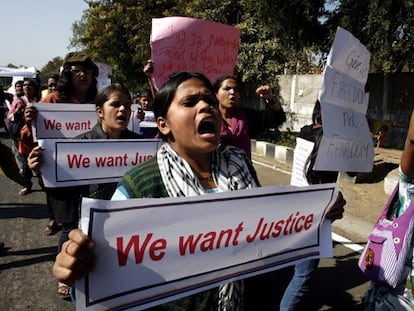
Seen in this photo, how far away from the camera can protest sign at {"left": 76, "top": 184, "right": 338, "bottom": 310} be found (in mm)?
1205

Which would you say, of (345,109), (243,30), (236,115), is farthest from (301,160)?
(243,30)

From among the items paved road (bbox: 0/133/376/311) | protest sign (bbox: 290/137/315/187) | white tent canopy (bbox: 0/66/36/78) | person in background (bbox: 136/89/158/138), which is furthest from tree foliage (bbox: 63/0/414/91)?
protest sign (bbox: 290/137/315/187)

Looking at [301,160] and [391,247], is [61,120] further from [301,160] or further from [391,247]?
[391,247]

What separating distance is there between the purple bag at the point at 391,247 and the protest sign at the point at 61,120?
283 centimetres

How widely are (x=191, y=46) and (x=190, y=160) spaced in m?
1.99

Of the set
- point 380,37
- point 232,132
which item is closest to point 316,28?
point 380,37

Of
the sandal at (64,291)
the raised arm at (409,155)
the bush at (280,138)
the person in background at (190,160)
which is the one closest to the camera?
the person in background at (190,160)

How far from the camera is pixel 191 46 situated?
3.35 m

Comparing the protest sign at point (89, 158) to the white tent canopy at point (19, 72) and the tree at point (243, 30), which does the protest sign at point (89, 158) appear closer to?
the tree at point (243, 30)

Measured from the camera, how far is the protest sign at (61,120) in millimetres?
3562

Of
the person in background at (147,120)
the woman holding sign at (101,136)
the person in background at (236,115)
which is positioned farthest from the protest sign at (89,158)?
the person in background at (147,120)

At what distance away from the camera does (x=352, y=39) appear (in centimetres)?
193

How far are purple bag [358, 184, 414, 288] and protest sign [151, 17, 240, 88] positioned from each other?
6.96 feet

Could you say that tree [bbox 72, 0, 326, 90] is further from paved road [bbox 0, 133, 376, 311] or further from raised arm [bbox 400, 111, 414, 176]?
raised arm [bbox 400, 111, 414, 176]
